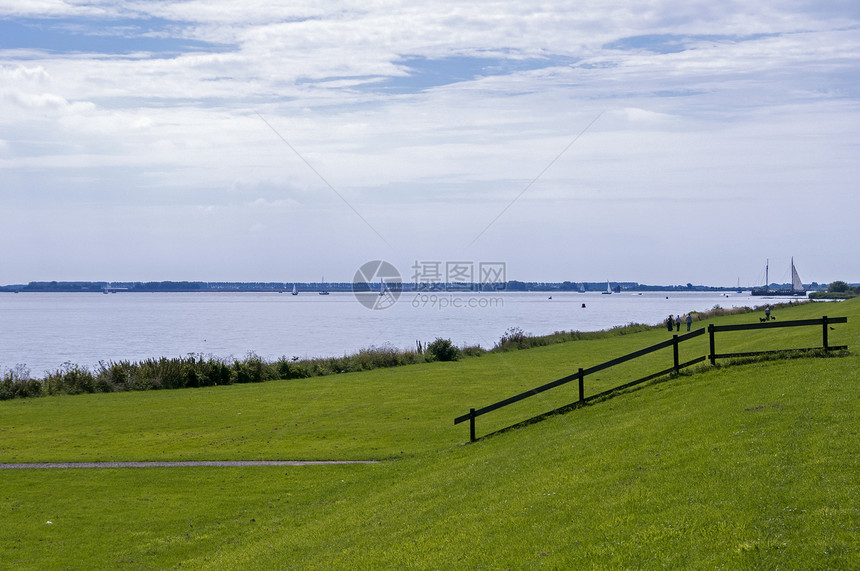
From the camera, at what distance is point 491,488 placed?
12828 millimetres

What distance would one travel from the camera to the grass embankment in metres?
8.52

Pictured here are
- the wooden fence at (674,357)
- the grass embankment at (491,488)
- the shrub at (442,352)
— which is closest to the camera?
the grass embankment at (491,488)

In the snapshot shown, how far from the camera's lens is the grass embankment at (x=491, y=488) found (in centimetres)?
852

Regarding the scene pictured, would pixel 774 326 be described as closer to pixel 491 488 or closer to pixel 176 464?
pixel 491 488

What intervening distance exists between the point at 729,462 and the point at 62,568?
11.2m

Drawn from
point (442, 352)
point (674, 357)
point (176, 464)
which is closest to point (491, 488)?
point (674, 357)

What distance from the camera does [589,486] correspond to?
11.2 m

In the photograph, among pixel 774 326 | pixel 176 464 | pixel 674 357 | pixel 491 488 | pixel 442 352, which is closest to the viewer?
pixel 491 488

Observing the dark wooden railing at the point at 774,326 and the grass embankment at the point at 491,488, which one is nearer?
the grass embankment at the point at 491,488

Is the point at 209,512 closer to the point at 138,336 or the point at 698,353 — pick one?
the point at 698,353

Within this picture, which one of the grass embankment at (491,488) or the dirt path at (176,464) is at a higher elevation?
the grass embankment at (491,488)

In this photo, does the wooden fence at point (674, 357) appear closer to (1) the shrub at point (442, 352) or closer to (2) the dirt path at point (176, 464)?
(2) the dirt path at point (176, 464)

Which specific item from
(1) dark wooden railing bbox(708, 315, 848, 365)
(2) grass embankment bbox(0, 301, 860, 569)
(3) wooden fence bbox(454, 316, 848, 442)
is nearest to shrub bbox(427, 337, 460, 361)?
(2) grass embankment bbox(0, 301, 860, 569)

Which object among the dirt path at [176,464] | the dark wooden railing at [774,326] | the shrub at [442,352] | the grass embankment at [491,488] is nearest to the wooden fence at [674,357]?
the dark wooden railing at [774,326]
